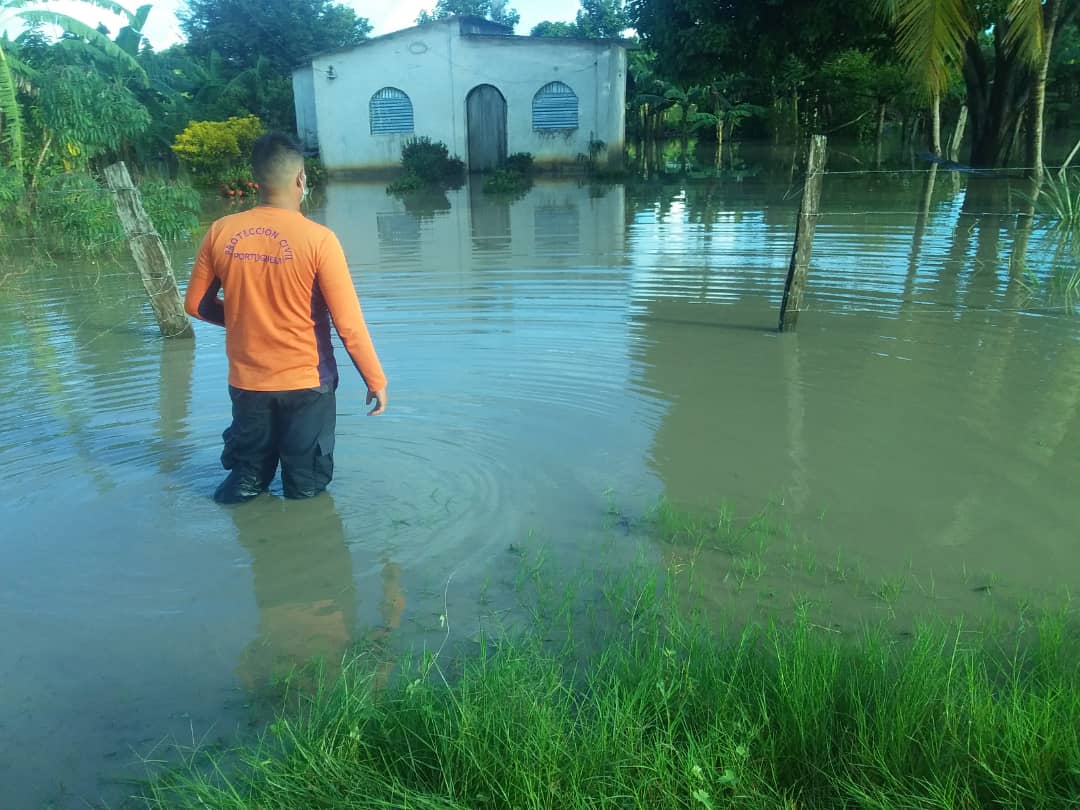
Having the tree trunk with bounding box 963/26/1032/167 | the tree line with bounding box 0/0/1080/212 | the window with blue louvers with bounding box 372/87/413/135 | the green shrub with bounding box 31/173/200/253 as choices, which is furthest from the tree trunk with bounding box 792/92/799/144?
the green shrub with bounding box 31/173/200/253

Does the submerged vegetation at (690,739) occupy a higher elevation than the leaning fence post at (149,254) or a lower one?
lower

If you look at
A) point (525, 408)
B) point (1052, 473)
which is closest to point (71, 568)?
point (525, 408)

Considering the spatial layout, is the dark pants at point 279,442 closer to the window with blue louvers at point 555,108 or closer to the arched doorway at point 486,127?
the window with blue louvers at point 555,108

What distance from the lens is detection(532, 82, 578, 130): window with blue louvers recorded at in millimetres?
26859

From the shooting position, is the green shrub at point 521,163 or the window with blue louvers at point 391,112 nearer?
the green shrub at point 521,163

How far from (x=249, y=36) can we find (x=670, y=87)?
20537 millimetres

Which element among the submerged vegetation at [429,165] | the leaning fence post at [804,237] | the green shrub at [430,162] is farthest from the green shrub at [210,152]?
the leaning fence post at [804,237]

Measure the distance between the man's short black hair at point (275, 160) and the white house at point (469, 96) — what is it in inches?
947

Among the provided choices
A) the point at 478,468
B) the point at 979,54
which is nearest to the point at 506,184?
the point at 979,54

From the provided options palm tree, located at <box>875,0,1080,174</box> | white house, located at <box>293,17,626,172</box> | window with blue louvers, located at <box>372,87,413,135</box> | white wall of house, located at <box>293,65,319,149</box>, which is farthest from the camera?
white wall of house, located at <box>293,65,319,149</box>

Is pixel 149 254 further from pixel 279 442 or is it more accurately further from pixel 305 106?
pixel 305 106

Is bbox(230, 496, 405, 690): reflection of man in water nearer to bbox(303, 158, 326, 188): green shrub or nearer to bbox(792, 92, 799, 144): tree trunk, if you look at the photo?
bbox(303, 158, 326, 188): green shrub

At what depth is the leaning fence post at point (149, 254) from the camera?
25.4 feet

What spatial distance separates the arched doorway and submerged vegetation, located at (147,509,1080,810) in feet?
87.1
